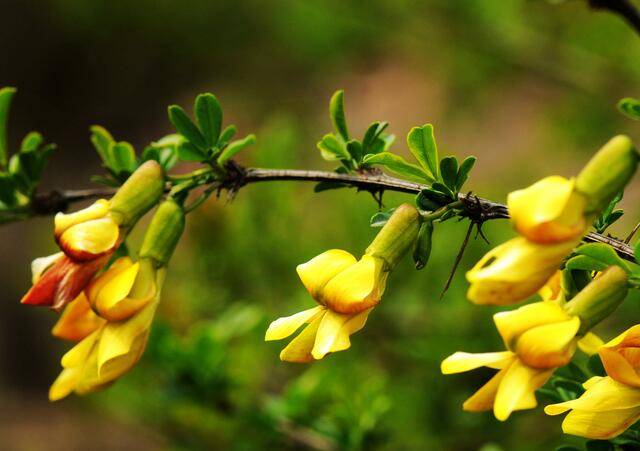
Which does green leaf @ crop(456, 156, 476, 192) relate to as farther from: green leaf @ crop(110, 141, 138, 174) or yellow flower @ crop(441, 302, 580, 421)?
green leaf @ crop(110, 141, 138, 174)

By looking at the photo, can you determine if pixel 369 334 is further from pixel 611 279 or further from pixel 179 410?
pixel 611 279

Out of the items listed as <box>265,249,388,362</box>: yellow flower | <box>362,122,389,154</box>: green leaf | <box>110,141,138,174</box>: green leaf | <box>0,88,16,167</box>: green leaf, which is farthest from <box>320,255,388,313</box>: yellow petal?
<box>0,88,16,167</box>: green leaf

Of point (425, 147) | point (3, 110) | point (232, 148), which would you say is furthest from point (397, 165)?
point (3, 110)

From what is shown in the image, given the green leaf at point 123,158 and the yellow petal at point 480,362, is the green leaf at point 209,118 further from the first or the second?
the yellow petal at point 480,362

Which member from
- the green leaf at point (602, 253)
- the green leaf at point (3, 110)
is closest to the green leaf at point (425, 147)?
the green leaf at point (602, 253)

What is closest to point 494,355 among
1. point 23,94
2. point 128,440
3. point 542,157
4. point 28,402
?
point 542,157

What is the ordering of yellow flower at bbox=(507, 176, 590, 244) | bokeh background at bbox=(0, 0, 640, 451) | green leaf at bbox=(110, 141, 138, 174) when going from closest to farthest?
yellow flower at bbox=(507, 176, 590, 244), green leaf at bbox=(110, 141, 138, 174), bokeh background at bbox=(0, 0, 640, 451)
